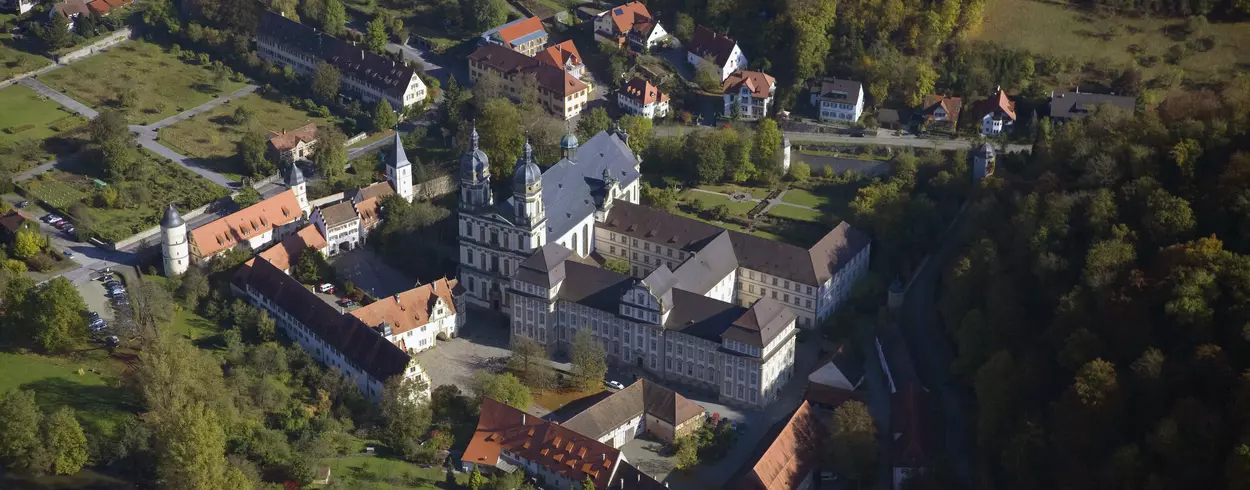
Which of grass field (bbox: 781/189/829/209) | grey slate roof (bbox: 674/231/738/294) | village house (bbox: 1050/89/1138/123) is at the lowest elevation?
grass field (bbox: 781/189/829/209)

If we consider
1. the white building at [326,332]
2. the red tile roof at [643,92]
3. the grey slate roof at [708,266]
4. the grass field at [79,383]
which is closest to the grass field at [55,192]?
the white building at [326,332]

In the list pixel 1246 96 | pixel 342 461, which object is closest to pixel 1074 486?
pixel 1246 96

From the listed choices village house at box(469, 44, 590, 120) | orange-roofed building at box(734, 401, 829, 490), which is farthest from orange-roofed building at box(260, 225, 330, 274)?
orange-roofed building at box(734, 401, 829, 490)

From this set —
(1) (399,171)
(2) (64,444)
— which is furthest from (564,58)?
(2) (64,444)

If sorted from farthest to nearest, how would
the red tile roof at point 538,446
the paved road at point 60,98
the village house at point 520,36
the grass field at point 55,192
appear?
the village house at point 520,36 → the paved road at point 60,98 → the grass field at point 55,192 → the red tile roof at point 538,446

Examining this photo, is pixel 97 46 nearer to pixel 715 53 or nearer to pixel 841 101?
pixel 715 53

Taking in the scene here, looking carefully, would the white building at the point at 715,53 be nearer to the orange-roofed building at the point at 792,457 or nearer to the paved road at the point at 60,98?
the orange-roofed building at the point at 792,457

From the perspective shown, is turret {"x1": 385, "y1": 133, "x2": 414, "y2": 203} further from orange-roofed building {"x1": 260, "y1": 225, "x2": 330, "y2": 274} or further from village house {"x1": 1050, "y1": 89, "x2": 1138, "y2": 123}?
village house {"x1": 1050, "y1": 89, "x2": 1138, "y2": 123}
